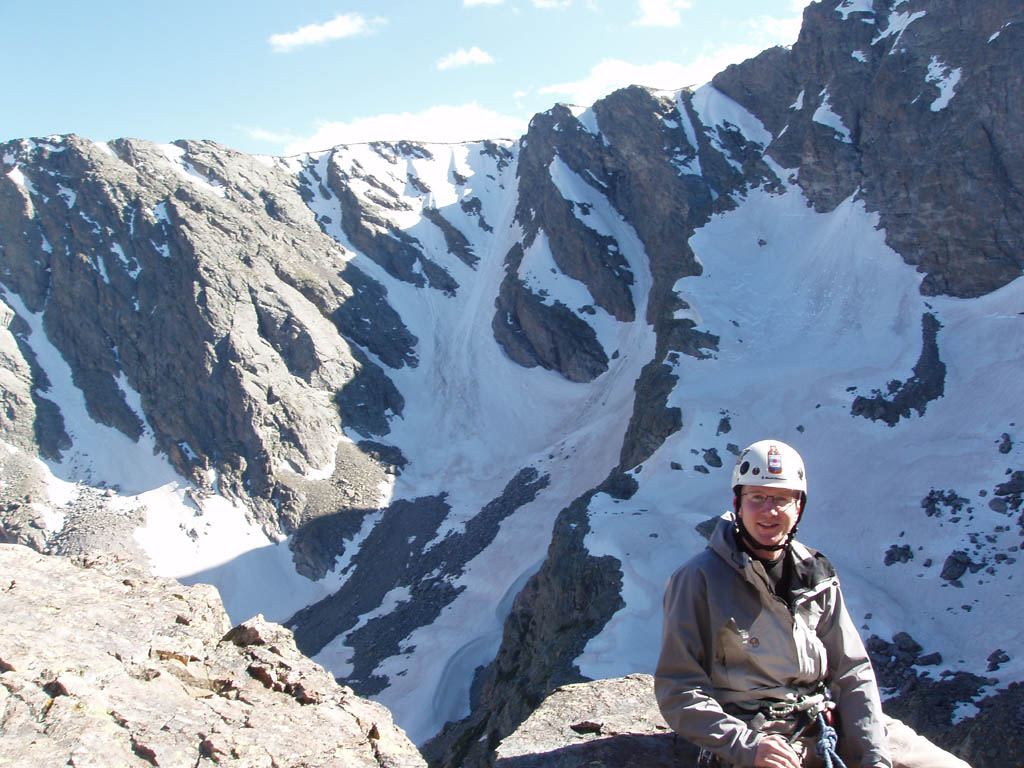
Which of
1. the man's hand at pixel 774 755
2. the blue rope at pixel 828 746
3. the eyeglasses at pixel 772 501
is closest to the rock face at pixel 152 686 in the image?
the man's hand at pixel 774 755

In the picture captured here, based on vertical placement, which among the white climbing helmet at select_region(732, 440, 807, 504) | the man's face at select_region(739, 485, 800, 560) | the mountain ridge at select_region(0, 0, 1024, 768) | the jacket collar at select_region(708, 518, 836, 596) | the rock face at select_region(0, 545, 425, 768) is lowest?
the rock face at select_region(0, 545, 425, 768)

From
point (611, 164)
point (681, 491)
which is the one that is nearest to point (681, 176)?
point (611, 164)

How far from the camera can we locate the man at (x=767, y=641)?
14.9 feet

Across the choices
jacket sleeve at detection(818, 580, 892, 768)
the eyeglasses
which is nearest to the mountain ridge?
jacket sleeve at detection(818, 580, 892, 768)

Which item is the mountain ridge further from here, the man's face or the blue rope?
the man's face

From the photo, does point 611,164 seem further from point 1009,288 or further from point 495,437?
point 1009,288

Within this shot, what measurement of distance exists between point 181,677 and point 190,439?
64.2 metres

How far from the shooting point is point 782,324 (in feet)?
164

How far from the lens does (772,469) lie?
4.71 m

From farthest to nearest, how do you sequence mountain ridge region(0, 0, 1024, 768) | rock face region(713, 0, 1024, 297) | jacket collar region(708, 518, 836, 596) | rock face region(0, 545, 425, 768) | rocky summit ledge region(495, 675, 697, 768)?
1. rock face region(713, 0, 1024, 297)
2. mountain ridge region(0, 0, 1024, 768)
3. rocky summit ledge region(495, 675, 697, 768)
4. rock face region(0, 545, 425, 768)
5. jacket collar region(708, 518, 836, 596)

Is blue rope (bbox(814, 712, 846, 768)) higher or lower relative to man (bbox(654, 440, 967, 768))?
lower

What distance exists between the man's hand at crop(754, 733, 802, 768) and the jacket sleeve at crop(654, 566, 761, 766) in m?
0.08

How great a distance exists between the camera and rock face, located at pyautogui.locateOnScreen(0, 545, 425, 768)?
16.6 ft

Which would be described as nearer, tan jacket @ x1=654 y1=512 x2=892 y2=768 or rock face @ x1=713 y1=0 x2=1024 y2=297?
tan jacket @ x1=654 y1=512 x2=892 y2=768
